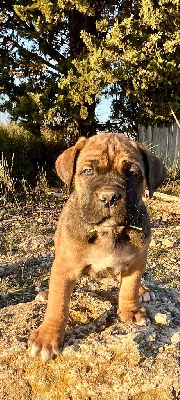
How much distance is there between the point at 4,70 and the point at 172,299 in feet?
32.6

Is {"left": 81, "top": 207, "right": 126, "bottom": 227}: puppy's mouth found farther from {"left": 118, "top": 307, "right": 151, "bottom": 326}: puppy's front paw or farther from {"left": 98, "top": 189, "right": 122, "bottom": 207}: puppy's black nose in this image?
{"left": 118, "top": 307, "right": 151, "bottom": 326}: puppy's front paw

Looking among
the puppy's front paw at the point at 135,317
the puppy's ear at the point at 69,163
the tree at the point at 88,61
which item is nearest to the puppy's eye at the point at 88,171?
the puppy's ear at the point at 69,163

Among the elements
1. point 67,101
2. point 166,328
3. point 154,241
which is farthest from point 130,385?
point 67,101

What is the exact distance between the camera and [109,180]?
134 inches

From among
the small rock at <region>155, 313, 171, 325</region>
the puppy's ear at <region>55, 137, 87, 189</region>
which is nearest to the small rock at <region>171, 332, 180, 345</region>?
the small rock at <region>155, 313, 171, 325</region>

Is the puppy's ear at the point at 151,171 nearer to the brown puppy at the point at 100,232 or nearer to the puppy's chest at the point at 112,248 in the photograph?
the brown puppy at the point at 100,232

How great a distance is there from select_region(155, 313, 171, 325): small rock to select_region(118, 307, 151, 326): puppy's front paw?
94mm


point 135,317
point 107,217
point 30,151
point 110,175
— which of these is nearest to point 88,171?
point 110,175

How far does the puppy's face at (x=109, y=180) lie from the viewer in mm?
3201

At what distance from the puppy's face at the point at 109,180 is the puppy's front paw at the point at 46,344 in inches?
39.1

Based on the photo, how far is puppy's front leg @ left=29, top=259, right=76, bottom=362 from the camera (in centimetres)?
335

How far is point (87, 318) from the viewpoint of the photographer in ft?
12.7

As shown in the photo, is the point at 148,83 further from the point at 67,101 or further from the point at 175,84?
the point at 67,101

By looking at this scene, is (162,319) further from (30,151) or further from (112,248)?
(30,151)
